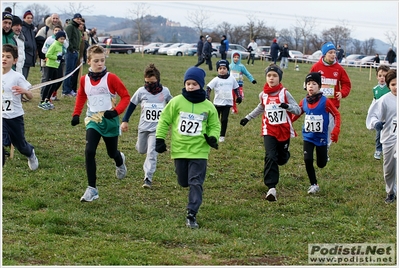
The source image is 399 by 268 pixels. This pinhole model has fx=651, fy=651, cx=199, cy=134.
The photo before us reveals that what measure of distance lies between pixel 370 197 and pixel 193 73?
347 cm

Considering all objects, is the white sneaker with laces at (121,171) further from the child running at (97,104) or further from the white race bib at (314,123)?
the white race bib at (314,123)

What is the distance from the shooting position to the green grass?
672cm

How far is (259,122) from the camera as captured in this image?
1673 cm

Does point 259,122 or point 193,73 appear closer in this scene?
point 193,73

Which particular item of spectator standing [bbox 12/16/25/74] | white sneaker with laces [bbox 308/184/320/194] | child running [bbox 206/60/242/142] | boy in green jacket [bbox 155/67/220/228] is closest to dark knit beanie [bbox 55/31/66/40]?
spectator standing [bbox 12/16/25/74]

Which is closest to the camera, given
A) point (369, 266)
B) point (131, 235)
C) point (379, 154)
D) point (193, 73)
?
point (369, 266)

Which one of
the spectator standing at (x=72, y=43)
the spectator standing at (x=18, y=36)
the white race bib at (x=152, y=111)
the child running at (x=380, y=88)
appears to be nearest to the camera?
the white race bib at (x=152, y=111)

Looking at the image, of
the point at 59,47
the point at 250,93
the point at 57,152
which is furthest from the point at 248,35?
the point at 57,152

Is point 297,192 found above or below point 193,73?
below

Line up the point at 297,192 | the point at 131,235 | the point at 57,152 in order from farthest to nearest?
the point at 57,152 < the point at 297,192 < the point at 131,235

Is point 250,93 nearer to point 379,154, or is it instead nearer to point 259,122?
point 259,122

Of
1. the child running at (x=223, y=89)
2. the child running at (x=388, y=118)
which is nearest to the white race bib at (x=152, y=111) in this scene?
the child running at (x=388, y=118)

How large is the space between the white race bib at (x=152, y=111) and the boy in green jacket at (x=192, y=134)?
Answer: 1.71 meters

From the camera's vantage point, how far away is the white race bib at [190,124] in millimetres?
7824
